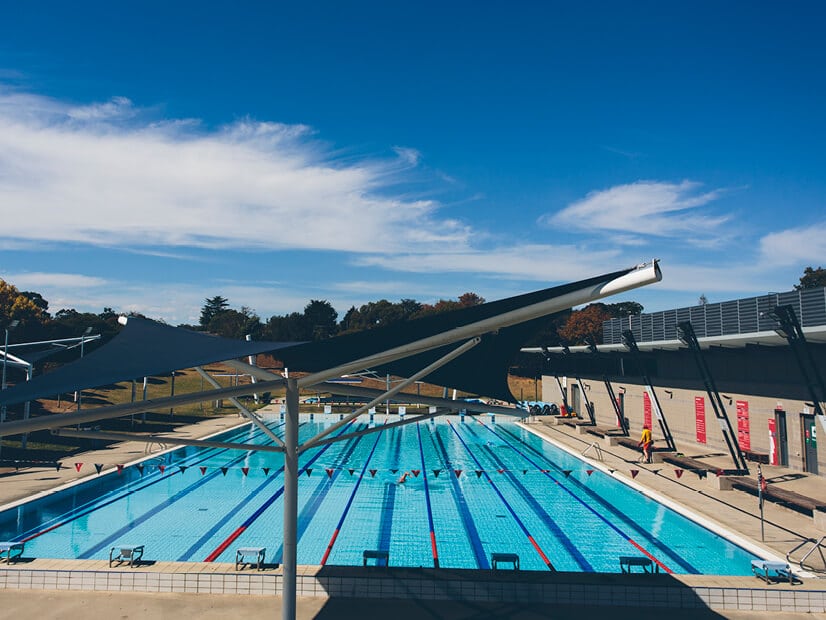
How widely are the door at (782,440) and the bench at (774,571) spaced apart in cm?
1190

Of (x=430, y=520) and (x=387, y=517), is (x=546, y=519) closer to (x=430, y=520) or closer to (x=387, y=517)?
(x=430, y=520)

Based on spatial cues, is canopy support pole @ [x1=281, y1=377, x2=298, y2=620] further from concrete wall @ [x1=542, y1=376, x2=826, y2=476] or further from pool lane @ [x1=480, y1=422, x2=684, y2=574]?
concrete wall @ [x1=542, y1=376, x2=826, y2=476]

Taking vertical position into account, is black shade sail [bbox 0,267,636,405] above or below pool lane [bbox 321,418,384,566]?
above

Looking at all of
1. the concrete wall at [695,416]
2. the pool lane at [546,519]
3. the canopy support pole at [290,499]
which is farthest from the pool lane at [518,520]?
the concrete wall at [695,416]

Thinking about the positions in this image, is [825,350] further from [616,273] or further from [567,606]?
[616,273]

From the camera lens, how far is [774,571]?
9.17m

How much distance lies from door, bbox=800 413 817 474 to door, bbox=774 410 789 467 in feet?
2.72

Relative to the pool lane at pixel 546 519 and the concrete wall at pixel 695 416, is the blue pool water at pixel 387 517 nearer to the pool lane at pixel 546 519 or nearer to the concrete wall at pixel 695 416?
the pool lane at pixel 546 519

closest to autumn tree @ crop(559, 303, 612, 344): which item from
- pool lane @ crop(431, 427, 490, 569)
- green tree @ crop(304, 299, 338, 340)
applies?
green tree @ crop(304, 299, 338, 340)

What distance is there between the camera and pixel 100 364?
578 centimetres

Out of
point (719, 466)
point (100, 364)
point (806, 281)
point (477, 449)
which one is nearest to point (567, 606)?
point (100, 364)

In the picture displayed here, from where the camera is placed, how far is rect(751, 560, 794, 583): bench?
8.97 metres

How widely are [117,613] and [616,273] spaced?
8.11 meters

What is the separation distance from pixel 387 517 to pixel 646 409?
56.5 feet
